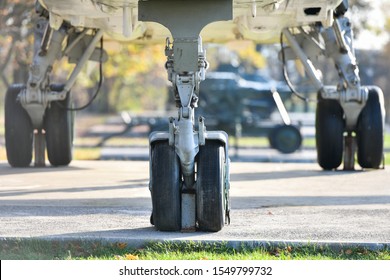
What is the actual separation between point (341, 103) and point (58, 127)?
413 cm

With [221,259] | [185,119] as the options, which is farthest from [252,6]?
[221,259]

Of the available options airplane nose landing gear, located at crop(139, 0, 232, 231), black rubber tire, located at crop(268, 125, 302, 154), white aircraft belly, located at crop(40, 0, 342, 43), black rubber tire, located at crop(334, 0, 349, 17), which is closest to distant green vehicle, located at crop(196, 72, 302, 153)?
black rubber tire, located at crop(268, 125, 302, 154)

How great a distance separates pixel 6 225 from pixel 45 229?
43 cm

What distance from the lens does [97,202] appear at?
1160cm

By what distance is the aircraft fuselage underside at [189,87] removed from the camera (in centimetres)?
899

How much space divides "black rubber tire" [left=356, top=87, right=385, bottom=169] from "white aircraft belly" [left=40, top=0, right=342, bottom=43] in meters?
1.87

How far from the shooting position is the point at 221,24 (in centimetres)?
1426

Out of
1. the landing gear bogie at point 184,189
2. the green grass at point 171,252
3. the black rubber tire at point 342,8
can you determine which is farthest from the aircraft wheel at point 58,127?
the green grass at point 171,252

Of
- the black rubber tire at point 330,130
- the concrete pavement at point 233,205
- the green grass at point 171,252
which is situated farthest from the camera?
the black rubber tire at point 330,130

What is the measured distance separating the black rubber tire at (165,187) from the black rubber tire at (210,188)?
175mm

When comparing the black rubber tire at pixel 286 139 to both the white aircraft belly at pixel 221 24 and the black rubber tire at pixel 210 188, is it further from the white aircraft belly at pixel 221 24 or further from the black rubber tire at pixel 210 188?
the black rubber tire at pixel 210 188

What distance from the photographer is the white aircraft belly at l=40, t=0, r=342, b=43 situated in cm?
1045

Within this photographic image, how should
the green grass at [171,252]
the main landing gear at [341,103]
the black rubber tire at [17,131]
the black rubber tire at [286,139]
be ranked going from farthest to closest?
the black rubber tire at [286,139], the black rubber tire at [17,131], the main landing gear at [341,103], the green grass at [171,252]
